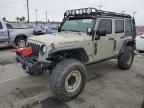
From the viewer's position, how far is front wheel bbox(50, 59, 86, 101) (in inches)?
140

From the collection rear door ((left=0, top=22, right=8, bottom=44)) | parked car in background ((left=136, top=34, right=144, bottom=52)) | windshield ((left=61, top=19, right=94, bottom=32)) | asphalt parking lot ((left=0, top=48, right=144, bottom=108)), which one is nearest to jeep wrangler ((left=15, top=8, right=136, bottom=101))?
windshield ((left=61, top=19, right=94, bottom=32))

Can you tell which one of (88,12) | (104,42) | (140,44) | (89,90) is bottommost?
(89,90)

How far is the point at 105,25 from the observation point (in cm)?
500

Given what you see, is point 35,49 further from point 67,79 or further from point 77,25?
point 77,25

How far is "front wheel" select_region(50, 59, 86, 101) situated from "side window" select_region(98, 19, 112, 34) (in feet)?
5.03

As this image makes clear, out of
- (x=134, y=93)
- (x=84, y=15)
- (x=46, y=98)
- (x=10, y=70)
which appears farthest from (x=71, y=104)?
(x=10, y=70)

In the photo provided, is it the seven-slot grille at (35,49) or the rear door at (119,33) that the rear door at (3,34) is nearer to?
the seven-slot grille at (35,49)

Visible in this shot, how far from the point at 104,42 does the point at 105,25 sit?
0.53 meters

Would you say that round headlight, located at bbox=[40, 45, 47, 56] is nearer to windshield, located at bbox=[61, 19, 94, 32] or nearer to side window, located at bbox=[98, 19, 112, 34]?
windshield, located at bbox=[61, 19, 94, 32]

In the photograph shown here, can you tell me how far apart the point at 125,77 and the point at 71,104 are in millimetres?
2575

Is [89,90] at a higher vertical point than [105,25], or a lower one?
lower

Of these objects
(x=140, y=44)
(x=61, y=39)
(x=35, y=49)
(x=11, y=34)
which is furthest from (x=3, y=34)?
(x=140, y=44)

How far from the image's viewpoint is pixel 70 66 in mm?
3713

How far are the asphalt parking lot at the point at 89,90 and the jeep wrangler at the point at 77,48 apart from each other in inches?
12.8
